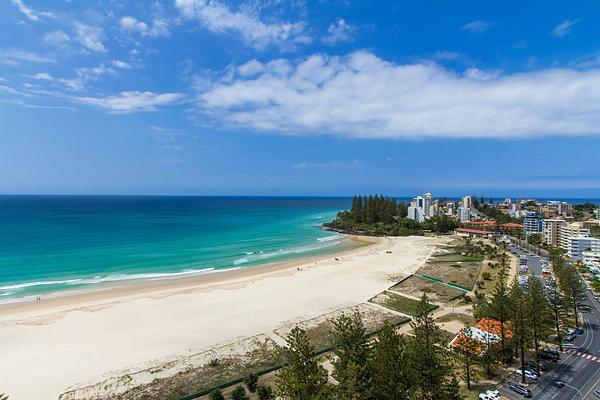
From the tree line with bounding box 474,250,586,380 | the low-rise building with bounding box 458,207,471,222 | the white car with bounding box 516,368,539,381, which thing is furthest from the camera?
the low-rise building with bounding box 458,207,471,222

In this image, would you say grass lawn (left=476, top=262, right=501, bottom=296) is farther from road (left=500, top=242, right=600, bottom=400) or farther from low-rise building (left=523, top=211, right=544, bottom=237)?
low-rise building (left=523, top=211, right=544, bottom=237)

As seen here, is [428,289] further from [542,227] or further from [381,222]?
[381,222]

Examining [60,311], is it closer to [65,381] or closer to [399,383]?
[65,381]

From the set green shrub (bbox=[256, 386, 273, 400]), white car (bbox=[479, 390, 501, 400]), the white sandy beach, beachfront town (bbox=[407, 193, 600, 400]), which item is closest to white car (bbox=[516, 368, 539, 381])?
beachfront town (bbox=[407, 193, 600, 400])

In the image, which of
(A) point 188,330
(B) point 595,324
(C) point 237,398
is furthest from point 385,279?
(C) point 237,398

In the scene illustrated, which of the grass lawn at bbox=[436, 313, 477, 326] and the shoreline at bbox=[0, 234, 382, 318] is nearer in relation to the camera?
the grass lawn at bbox=[436, 313, 477, 326]

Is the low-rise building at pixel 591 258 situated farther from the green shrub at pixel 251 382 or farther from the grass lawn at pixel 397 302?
the green shrub at pixel 251 382

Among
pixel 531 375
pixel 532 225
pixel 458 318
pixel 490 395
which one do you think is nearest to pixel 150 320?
pixel 490 395

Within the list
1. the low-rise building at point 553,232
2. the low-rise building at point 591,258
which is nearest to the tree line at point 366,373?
the low-rise building at point 591,258
